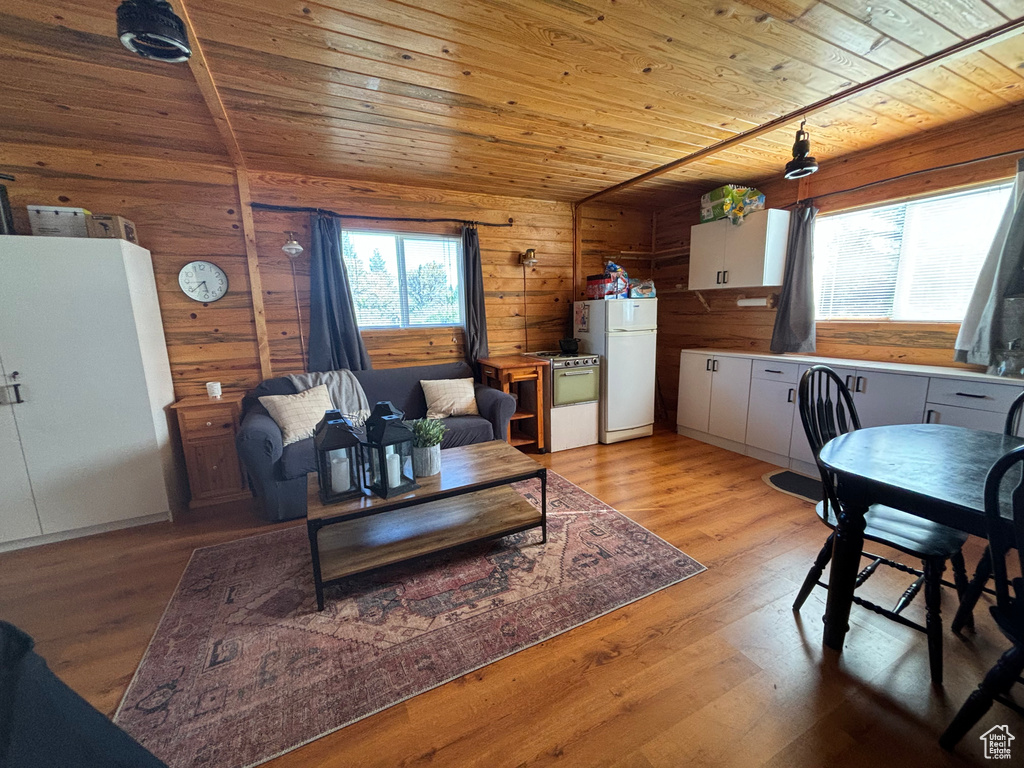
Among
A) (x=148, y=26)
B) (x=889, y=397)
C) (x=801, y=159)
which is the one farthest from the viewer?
(x=889, y=397)

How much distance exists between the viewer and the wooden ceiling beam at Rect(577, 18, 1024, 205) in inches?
Result: 67.7

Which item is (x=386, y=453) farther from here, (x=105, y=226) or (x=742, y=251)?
(x=742, y=251)

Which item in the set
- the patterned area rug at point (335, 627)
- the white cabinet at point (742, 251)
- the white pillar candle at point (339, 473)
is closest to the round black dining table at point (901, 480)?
the patterned area rug at point (335, 627)

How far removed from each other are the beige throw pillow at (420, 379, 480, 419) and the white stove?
69cm

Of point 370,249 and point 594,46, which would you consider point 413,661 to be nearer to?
point 594,46

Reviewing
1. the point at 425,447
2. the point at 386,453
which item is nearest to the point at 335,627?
the point at 386,453

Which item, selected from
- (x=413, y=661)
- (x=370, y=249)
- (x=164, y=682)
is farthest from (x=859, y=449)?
(x=370, y=249)

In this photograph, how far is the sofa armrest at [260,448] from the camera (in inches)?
97.0

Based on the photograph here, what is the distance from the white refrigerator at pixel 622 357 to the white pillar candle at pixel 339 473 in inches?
104

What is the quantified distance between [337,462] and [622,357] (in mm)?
2836

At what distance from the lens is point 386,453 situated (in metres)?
1.91

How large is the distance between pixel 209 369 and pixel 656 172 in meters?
3.94

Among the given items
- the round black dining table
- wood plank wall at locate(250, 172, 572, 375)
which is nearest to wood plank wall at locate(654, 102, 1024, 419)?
wood plank wall at locate(250, 172, 572, 375)

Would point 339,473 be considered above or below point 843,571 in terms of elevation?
above
